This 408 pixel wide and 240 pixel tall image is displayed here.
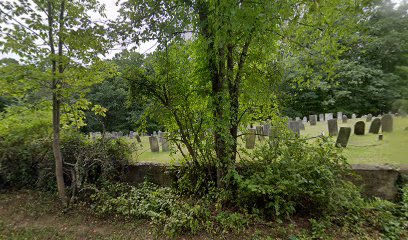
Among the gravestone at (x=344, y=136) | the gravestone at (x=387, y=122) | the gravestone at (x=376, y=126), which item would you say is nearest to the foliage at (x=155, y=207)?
the gravestone at (x=344, y=136)

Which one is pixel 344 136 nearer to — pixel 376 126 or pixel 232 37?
pixel 376 126

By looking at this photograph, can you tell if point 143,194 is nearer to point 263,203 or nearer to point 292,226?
point 263,203

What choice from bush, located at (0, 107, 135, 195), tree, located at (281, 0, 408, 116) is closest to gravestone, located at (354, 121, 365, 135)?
tree, located at (281, 0, 408, 116)

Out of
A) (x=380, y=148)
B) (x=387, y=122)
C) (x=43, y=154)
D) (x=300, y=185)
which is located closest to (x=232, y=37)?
(x=300, y=185)

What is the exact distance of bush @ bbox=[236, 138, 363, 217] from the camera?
321cm

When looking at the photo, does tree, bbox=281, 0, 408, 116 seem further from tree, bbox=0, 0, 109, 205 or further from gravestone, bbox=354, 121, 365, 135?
tree, bbox=0, 0, 109, 205

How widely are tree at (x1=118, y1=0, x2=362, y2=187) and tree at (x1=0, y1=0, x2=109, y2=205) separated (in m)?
0.72

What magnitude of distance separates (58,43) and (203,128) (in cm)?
309

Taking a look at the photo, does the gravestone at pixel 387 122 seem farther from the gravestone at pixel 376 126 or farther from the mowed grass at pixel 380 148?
the gravestone at pixel 376 126

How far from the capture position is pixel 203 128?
12.4 ft

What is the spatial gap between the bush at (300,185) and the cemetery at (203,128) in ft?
0.07

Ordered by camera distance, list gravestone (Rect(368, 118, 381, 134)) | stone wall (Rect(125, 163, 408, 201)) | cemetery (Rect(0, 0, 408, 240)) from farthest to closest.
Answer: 1. gravestone (Rect(368, 118, 381, 134))
2. stone wall (Rect(125, 163, 408, 201))
3. cemetery (Rect(0, 0, 408, 240))

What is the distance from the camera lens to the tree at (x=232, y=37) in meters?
2.80

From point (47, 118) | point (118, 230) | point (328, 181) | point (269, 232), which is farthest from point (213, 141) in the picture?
point (47, 118)
